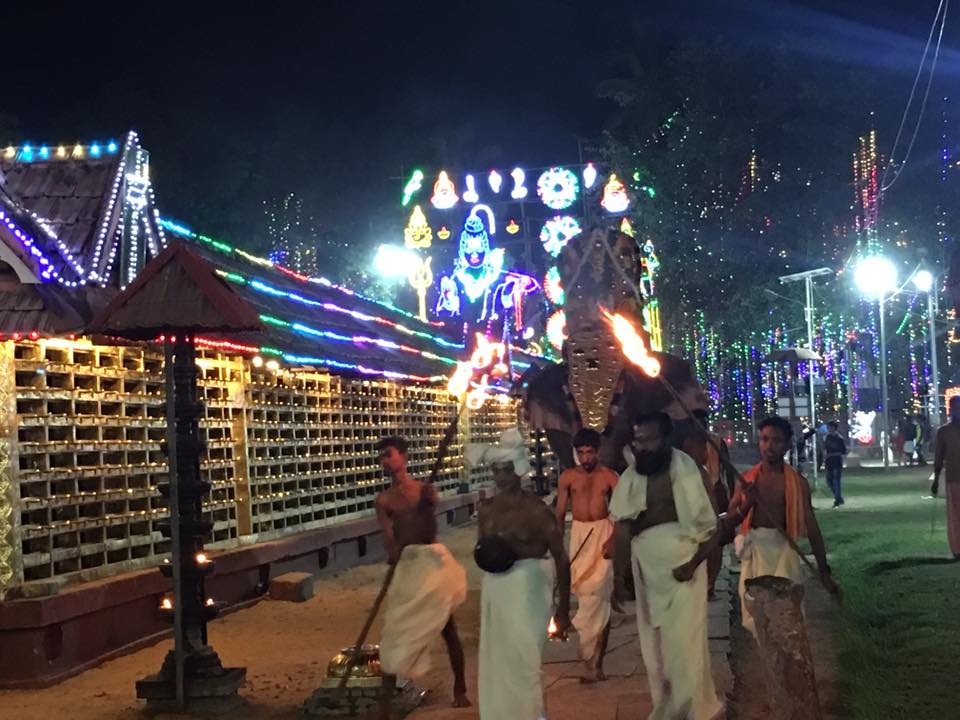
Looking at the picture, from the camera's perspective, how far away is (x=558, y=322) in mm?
14492

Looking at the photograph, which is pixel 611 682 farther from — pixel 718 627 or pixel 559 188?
pixel 559 188

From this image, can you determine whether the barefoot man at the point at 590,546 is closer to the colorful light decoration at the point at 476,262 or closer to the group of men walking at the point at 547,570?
the group of men walking at the point at 547,570

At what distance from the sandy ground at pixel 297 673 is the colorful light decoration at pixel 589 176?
92.7 feet

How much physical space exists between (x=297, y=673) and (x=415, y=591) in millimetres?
2546

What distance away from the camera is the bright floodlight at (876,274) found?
31938 millimetres

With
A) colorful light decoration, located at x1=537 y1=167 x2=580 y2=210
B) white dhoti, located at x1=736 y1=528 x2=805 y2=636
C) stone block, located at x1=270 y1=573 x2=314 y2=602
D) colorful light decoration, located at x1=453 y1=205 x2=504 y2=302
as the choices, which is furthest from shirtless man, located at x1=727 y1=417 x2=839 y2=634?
colorful light decoration, located at x1=537 y1=167 x2=580 y2=210

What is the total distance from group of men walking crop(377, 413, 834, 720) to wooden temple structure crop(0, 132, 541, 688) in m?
2.23

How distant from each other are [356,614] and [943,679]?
264 inches

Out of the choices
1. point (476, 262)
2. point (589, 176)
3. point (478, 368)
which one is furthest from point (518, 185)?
point (478, 368)

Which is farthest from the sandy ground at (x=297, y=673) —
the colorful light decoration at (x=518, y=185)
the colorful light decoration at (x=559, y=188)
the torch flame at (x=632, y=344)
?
the colorful light decoration at (x=518, y=185)

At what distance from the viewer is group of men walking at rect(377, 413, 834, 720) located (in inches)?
267

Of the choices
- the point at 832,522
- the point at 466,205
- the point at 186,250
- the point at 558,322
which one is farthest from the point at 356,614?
the point at 466,205

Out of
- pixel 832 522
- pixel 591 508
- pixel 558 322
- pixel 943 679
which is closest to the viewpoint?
pixel 943 679

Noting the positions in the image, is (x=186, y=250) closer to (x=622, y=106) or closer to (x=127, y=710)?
(x=127, y=710)
